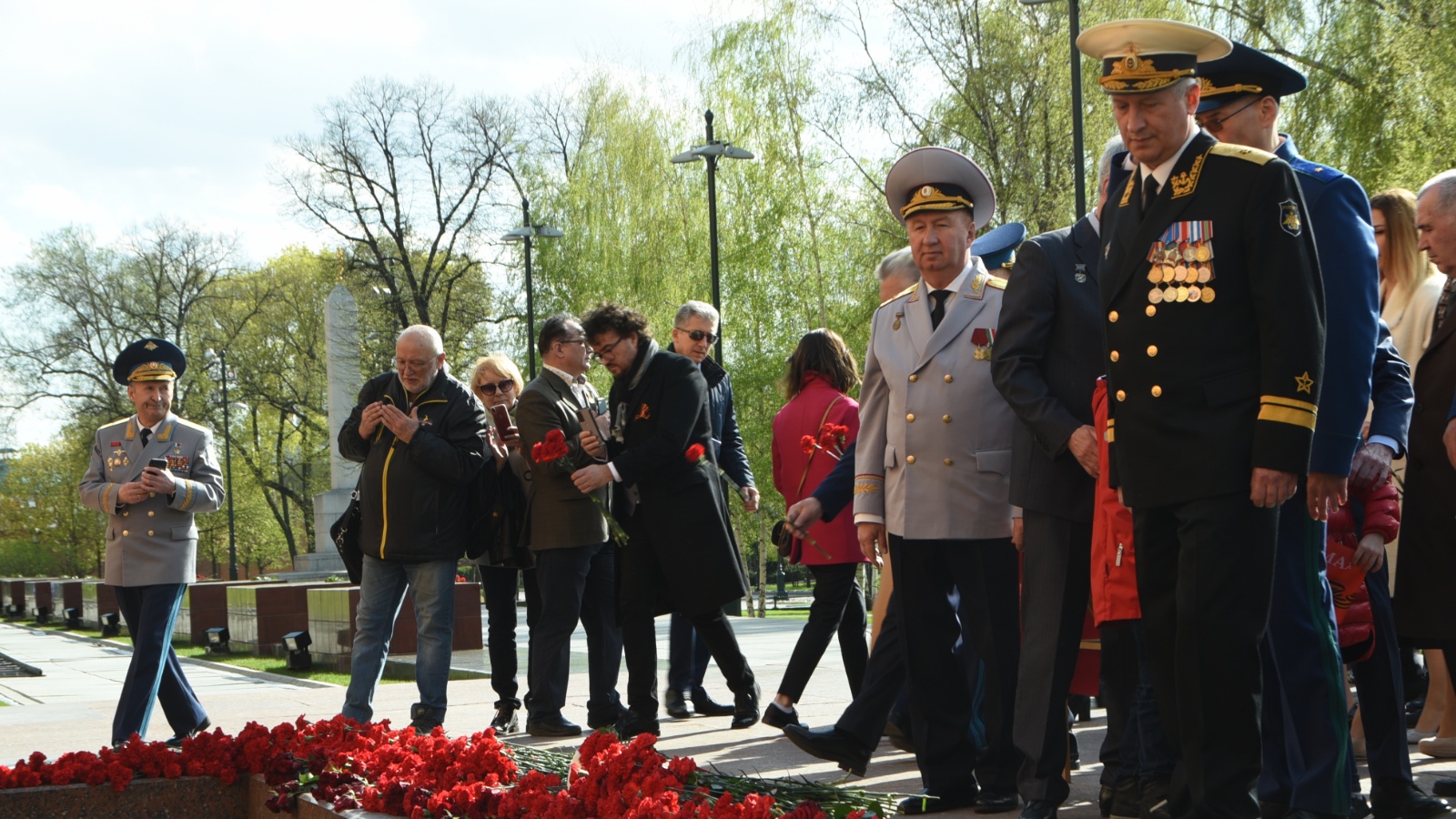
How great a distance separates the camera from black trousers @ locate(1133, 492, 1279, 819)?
3705mm

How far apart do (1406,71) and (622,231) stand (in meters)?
19.4

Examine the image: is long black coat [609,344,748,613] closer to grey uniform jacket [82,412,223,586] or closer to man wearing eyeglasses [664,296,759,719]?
man wearing eyeglasses [664,296,759,719]

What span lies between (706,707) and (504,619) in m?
1.23

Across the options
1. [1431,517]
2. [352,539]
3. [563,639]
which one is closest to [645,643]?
[563,639]

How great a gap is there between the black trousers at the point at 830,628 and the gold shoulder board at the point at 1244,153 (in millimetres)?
3631

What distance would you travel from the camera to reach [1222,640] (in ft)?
12.2

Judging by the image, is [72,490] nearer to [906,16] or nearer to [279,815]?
[906,16]

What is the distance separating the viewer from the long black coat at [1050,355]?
4633 mm

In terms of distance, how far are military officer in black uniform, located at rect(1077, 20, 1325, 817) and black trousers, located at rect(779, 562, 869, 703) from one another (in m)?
3.21

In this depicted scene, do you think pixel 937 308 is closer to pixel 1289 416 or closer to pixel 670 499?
pixel 1289 416

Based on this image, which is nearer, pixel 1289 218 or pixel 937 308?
pixel 1289 218

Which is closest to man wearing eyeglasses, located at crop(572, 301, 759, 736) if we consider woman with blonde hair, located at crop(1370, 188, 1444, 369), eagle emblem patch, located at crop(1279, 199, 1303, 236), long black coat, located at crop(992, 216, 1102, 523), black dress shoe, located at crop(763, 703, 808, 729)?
black dress shoe, located at crop(763, 703, 808, 729)

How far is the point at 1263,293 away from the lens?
147 inches

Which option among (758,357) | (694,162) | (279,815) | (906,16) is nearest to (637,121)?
(694,162)
